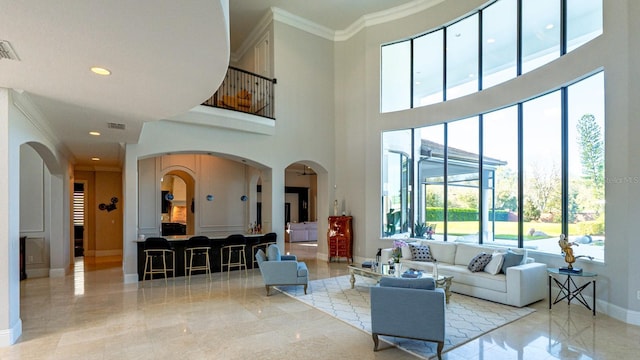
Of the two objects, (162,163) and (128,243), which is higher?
(162,163)

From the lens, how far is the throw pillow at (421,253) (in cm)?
732

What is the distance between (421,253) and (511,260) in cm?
186

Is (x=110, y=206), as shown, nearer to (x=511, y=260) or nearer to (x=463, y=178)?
(x=463, y=178)

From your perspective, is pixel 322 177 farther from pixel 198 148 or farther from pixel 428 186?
pixel 198 148

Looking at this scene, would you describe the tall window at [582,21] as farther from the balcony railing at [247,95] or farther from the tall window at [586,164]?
the balcony railing at [247,95]

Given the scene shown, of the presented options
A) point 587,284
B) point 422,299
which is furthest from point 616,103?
point 422,299

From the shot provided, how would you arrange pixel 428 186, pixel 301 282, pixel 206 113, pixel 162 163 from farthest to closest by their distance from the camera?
pixel 162 163 < pixel 428 186 < pixel 206 113 < pixel 301 282

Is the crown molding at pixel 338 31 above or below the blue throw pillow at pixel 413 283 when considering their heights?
above

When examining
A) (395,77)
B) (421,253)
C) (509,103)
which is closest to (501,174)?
(509,103)

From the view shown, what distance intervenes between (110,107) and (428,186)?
7.03 meters

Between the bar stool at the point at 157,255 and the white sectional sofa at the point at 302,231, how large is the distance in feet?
24.9

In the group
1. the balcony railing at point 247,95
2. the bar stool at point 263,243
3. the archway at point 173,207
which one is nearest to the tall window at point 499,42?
the balcony railing at point 247,95

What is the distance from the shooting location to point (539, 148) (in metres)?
6.61

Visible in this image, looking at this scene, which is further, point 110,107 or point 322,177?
point 322,177
